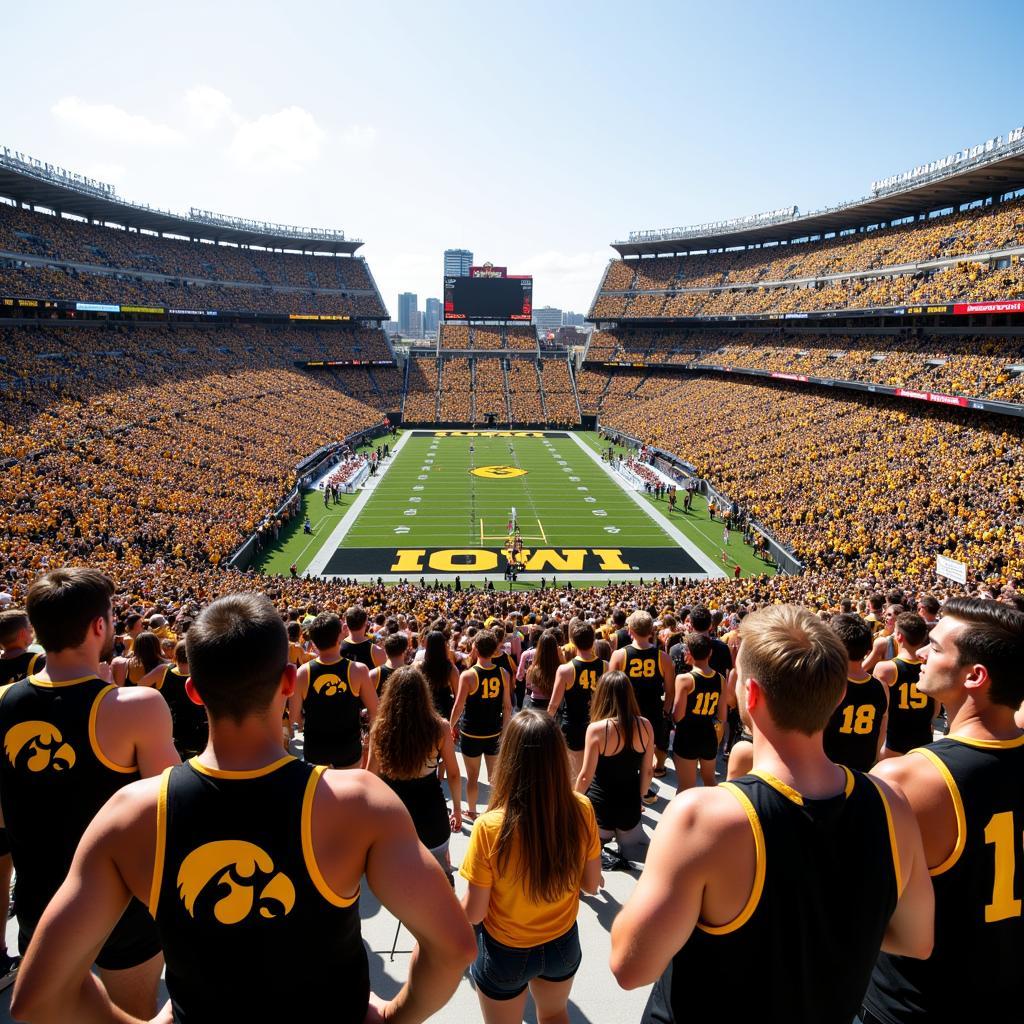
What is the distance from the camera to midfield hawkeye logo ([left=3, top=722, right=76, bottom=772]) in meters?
2.95

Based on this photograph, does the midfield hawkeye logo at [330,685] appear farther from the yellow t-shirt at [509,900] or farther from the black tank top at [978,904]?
the black tank top at [978,904]

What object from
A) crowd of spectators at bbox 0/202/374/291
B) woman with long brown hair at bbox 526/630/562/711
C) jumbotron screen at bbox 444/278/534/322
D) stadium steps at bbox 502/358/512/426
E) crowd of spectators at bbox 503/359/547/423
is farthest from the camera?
jumbotron screen at bbox 444/278/534/322

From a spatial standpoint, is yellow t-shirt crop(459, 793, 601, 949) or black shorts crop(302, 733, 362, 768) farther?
black shorts crop(302, 733, 362, 768)

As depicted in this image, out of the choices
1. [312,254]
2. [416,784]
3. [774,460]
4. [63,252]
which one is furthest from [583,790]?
[312,254]

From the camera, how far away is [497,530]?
2941 cm

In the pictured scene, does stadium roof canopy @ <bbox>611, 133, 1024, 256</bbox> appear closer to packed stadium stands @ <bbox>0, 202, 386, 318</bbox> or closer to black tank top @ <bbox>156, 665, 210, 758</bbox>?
packed stadium stands @ <bbox>0, 202, 386, 318</bbox>

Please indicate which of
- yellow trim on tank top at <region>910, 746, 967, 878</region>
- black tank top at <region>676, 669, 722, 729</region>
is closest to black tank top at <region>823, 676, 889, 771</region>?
black tank top at <region>676, 669, 722, 729</region>

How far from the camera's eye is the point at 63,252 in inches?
1746

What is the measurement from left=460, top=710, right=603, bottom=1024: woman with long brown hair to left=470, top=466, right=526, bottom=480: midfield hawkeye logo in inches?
1445

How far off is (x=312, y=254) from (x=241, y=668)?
79735 millimetres

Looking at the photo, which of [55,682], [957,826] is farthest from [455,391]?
[957,826]

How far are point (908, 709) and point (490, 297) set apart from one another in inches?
2803

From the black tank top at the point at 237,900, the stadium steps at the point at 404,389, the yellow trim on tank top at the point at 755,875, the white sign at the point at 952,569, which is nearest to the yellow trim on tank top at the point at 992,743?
the yellow trim on tank top at the point at 755,875

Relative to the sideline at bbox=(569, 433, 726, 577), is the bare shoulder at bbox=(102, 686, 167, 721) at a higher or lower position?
higher
